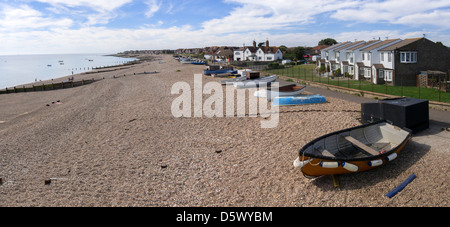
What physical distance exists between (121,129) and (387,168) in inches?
569

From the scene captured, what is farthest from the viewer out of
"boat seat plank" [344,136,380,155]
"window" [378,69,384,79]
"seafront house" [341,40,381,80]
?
"seafront house" [341,40,381,80]

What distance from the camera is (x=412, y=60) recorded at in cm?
3356

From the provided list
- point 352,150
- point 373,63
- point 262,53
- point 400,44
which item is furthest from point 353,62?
point 262,53

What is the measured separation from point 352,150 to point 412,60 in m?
27.9

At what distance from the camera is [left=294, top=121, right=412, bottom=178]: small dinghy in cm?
958

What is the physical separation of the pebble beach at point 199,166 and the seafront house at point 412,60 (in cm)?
1689

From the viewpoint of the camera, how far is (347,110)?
18750 millimetres

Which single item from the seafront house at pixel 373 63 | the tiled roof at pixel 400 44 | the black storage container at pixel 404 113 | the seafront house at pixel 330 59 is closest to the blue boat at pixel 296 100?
the black storage container at pixel 404 113

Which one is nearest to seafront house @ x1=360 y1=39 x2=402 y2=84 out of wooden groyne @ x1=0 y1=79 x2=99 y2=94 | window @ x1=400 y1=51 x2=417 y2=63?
window @ x1=400 y1=51 x2=417 y2=63

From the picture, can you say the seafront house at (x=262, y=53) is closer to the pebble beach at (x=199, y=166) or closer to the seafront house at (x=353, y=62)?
the seafront house at (x=353, y=62)

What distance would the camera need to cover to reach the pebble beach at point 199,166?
9.58 metres

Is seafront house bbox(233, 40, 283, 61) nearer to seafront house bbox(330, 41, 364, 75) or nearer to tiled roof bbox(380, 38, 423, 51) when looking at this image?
seafront house bbox(330, 41, 364, 75)

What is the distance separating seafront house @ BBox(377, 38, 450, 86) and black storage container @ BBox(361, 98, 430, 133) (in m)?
21.4
